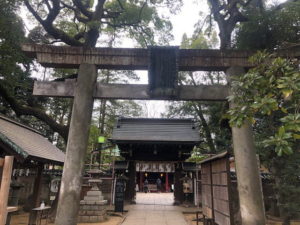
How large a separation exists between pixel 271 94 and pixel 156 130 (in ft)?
40.8

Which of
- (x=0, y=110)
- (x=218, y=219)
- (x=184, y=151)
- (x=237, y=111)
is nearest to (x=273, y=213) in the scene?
(x=184, y=151)

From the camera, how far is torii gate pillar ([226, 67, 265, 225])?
4.50 metres

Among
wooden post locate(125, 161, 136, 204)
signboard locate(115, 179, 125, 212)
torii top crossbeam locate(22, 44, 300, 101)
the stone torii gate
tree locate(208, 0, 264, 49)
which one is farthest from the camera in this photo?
wooden post locate(125, 161, 136, 204)

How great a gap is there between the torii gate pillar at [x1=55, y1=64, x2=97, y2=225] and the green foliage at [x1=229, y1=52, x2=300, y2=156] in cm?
325

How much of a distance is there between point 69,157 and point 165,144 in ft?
31.1

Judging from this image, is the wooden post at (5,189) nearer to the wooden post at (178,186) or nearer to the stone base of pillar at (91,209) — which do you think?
the stone base of pillar at (91,209)

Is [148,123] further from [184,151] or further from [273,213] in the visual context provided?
[273,213]

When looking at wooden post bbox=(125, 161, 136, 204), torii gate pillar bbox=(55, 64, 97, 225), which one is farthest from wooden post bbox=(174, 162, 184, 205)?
torii gate pillar bbox=(55, 64, 97, 225)

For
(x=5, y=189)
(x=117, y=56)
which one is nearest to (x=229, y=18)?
(x=117, y=56)

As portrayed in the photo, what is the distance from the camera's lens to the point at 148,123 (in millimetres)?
16234

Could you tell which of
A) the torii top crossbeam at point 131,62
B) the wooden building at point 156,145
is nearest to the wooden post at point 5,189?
the torii top crossbeam at point 131,62

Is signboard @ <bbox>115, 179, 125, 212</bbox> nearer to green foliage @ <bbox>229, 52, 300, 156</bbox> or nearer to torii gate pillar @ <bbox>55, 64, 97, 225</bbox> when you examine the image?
torii gate pillar @ <bbox>55, 64, 97, 225</bbox>

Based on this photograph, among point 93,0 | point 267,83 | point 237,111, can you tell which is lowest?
point 237,111

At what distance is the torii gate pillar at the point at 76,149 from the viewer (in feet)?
15.3
